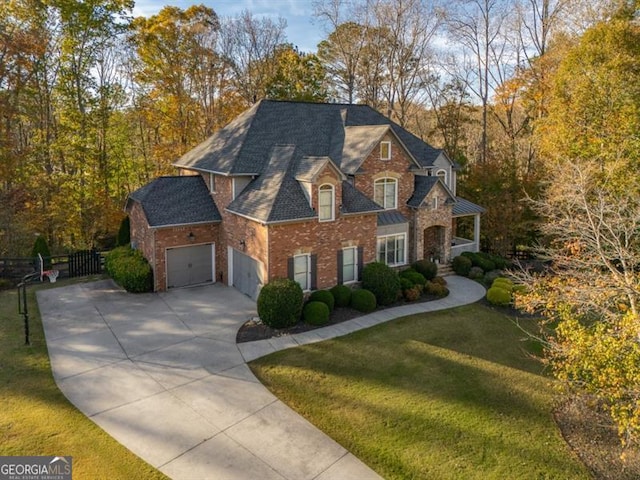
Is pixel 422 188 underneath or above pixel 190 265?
above

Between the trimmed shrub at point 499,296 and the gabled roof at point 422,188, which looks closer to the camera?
the trimmed shrub at point 499,296

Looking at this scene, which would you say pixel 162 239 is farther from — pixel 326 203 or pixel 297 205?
pixel 326 203

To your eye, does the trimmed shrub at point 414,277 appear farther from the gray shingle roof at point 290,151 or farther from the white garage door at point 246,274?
the white garage door at point 246,274

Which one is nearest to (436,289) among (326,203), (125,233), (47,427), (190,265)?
(326,203)

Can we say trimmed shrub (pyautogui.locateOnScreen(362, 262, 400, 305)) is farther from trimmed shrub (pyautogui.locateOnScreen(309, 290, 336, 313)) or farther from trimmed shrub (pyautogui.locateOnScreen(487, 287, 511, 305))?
trimmed shrub (pyautogui.locateOnScreen(487, 287, 511, 305))

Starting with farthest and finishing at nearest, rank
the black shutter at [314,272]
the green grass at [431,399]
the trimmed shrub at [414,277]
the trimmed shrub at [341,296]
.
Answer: the trimmed shrub at [414,277] < the black shutter at [314,272] < the trimmed shrub at [341,296] < the green grass at [431,399]

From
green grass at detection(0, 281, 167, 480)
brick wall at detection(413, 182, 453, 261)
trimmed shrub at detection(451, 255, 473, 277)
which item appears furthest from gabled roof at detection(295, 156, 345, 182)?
green grass at detection(0, 281, 167, 480)

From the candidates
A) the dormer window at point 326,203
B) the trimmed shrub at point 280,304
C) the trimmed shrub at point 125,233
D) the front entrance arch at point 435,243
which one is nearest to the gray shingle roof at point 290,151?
the dormer window at point 326,203
